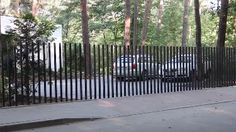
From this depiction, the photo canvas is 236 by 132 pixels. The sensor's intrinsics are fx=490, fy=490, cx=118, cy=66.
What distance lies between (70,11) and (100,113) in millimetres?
40224

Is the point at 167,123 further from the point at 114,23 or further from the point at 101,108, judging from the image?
the point at 114,23

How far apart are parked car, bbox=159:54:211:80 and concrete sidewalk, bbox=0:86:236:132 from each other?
34.8 inches

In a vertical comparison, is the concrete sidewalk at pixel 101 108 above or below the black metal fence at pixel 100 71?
below

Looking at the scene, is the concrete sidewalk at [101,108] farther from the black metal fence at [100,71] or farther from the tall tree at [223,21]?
the tall tree at [223,21]

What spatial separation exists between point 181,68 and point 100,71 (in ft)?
13.8

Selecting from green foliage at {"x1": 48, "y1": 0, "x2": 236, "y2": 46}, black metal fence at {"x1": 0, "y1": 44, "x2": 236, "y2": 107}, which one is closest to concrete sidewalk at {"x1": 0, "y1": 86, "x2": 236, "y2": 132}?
black metal fence at {"x1": 0, "y1": 44, "x2": 236, "y2": 107}

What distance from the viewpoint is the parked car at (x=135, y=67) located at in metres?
16.5

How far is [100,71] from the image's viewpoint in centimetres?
1595

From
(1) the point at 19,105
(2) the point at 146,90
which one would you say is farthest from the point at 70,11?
(1) the point at 19,105

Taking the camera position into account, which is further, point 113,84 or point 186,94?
point 186,94

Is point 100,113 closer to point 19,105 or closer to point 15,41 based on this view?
point 19,105

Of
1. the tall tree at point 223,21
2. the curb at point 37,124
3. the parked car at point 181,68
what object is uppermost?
Answer: the tall tree at point 223,21

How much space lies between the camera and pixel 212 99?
644 inches

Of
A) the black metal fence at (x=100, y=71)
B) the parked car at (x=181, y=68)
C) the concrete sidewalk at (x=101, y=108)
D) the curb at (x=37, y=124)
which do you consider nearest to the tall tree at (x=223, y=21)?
the black metal fence at (x=100, y=71)
